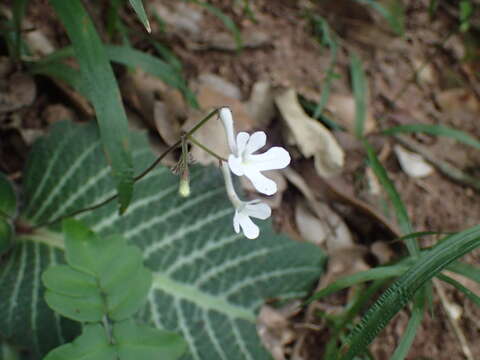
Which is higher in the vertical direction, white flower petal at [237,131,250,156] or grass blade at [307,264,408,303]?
white flower petal at [237,131,250,156]

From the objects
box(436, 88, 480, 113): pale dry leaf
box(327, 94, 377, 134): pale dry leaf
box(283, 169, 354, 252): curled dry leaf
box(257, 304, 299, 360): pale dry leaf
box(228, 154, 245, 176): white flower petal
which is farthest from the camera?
box(436, 88, 480, 113): pale dry leaf

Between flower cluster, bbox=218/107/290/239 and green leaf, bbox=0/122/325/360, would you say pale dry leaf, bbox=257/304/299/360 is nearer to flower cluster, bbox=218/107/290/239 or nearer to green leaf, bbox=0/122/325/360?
green leaf, bbox=0/122/325/360

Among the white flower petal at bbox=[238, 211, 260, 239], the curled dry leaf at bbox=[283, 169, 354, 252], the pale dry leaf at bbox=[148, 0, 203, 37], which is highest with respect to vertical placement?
the white flower petal at bbox=[238, 211, 260, 239]

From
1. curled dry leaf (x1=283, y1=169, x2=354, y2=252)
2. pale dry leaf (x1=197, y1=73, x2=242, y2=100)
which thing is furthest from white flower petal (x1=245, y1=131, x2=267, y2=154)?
pale dry leaf (x1=197, y1=73, x2=242, y2=100)

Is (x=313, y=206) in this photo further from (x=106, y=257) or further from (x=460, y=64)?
(x=460, y=64)

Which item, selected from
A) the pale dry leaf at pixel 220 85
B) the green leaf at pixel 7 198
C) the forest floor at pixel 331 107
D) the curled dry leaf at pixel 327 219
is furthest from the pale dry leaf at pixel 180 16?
the green leaf at pixel 7 198

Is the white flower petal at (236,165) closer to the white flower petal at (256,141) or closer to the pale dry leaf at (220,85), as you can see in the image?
the white flower petal at (256,141)
